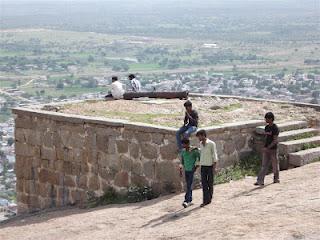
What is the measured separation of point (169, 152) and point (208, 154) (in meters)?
1.57

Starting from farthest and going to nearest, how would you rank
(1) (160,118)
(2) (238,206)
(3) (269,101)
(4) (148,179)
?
(3) (269,101)
(1) (160,118)
(4) (148,179)
(2) (238,206)

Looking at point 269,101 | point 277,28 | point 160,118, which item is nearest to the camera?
point 160,118

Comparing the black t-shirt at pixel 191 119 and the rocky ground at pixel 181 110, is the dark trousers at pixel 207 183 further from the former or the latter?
the rocky ground at pixel 181 110

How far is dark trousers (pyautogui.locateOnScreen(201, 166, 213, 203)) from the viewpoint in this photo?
11.1 meters

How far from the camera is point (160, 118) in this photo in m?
13.9

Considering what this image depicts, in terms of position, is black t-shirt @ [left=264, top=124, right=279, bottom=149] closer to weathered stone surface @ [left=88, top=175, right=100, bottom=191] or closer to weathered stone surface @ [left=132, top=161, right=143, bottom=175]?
weathered stone surface @ [left=132, top=161, right=143, bottom=175]

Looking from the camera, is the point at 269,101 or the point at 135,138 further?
the point at 269,101

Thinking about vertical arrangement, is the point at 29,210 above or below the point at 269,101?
below

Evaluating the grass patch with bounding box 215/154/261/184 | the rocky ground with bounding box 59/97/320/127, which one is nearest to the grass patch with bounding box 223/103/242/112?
the rocky ground with bounding box 59/97/320/127

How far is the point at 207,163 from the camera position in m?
11.1

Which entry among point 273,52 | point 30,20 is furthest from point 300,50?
point 30,20

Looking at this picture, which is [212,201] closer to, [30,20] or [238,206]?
[238,206]

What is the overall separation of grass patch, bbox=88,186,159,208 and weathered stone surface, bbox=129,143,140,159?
519mm

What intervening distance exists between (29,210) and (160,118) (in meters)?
3.31
